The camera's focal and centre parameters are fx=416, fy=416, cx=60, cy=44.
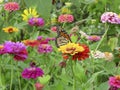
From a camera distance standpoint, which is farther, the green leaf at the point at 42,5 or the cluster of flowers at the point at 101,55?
the cluster of flowers at the point at 101,55

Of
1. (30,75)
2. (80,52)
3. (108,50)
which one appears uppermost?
(80,52)

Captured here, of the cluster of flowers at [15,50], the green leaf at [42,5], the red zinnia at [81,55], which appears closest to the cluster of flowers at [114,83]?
the red zinnia at [81,55]

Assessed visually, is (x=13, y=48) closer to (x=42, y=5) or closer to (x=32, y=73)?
(x=32, y=73)

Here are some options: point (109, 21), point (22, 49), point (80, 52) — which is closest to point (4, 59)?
point (22, 49)

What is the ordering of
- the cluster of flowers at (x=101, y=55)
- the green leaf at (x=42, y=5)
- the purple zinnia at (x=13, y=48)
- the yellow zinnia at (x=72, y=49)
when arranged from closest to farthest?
the green leaf at (x=42, y=5) → the yellow zinnia at (x=72, y=49) → the purple zinnia at (x=13, y=48) → the cluster of flowers at (x=101, y=55)

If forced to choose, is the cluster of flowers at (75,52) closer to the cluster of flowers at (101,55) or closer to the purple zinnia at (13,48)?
the purple zinnia at (13,48)

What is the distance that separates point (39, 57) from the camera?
170 centimetres

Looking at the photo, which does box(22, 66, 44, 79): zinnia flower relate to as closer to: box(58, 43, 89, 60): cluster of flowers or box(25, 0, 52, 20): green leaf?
box(58, 43, 89, 60): cluster of flowers

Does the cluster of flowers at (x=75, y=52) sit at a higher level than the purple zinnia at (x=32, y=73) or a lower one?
higher

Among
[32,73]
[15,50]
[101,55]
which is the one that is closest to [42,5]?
[15,50]

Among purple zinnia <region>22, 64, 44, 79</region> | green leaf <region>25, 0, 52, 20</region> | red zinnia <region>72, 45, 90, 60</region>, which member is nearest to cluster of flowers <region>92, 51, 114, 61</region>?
purple zinnia <region>22, 64, 44, 79</region>

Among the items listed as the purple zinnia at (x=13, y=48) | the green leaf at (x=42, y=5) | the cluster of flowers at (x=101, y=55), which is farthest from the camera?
the cluster of flowers at (x=101, y=55)

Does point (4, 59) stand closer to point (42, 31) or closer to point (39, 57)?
point (39, 57)

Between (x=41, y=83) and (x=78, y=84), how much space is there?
0.11 meters
